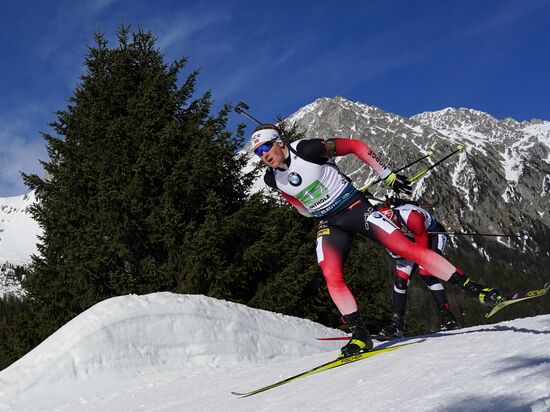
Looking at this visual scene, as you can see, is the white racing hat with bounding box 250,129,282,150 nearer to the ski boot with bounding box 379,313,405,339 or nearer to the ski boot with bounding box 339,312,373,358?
the ski boot with bounding box 339,312,373,358

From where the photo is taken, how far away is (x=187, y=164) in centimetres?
1348

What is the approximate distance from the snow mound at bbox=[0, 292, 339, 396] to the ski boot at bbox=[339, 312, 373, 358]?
2.40m

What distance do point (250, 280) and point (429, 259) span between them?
31.0ft

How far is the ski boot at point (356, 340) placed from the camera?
5664 millimetres

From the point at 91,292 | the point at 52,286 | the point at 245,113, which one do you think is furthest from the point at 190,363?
the point at 52,286

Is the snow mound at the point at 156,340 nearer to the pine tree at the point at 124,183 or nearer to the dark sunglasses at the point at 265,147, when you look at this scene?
the dark sunglasses at the point at 265,147

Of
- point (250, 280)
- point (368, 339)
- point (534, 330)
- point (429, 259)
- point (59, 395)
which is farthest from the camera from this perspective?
point (250, 280)

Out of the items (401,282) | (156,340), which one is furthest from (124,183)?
(401,282)

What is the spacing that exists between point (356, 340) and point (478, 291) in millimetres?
1423

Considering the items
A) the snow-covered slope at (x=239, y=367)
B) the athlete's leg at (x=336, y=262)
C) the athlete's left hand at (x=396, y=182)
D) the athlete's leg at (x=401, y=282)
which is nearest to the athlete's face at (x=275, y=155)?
the athlete's leg at (x=336, y=262)

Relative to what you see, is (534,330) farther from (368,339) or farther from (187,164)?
(187,164)

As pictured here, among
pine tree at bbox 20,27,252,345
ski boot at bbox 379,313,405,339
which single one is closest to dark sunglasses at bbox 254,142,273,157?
ski boot at bbox 379,313,405,339

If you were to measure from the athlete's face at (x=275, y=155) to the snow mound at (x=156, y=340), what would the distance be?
124 inches

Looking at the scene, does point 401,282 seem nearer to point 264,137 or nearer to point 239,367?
point 239,367
